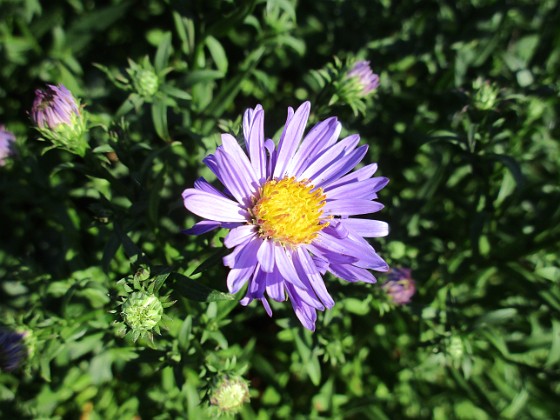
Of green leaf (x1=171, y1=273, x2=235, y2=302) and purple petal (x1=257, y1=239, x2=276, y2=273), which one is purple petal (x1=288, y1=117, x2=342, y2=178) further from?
green leaf (x1=171, y1=273, x2=235, y2=302)

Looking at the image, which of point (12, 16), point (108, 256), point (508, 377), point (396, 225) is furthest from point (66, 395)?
point (508, 377)

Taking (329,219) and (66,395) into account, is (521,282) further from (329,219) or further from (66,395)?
(66,395)

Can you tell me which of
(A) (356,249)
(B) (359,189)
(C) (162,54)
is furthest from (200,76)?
(A) (356,249)

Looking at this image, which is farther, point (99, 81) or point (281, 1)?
point (99, 81)

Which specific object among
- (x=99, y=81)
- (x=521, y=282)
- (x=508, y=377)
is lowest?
→ (x=508, y=377)

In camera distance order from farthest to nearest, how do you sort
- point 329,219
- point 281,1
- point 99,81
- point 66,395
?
point 99,81 < point 66,395 < point 281,1 < point 329,219

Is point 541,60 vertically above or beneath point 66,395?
above

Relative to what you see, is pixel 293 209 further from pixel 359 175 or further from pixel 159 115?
pixel 159 115
